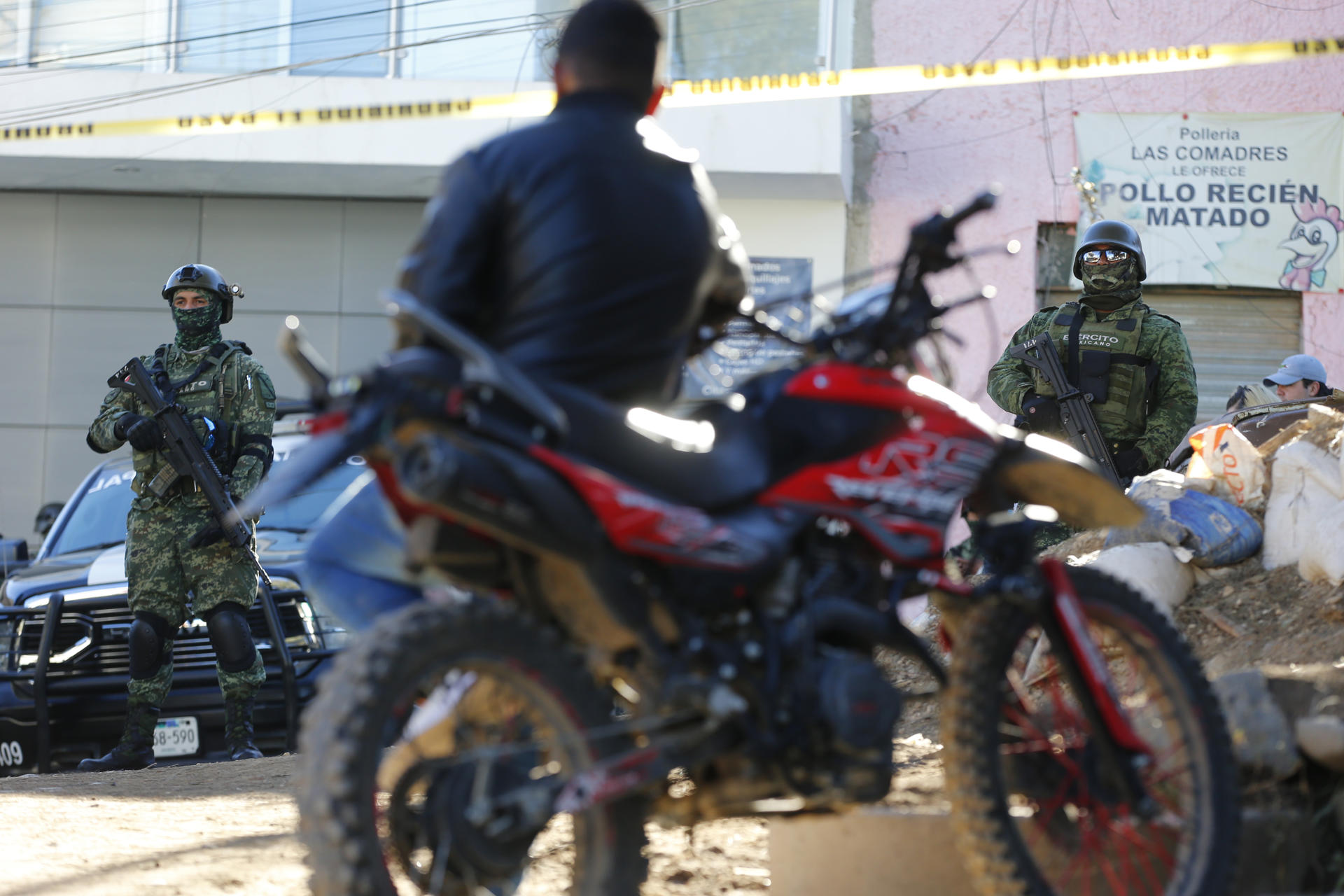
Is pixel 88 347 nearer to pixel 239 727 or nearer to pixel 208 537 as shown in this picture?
pixel 208 537

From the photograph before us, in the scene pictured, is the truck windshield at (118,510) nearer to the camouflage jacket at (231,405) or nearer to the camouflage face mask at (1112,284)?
the camouflage jacket at (231,405)

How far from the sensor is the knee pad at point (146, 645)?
668 cm

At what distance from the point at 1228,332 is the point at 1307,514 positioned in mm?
7673

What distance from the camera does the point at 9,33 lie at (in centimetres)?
1236

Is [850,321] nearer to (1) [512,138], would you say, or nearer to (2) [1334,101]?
(1) [512,138]

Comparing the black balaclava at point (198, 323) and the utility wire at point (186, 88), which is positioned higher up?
the utility wire at point (186, 88)

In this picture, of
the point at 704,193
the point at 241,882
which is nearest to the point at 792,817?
the point at 704,193

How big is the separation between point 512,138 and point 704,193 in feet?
1.37

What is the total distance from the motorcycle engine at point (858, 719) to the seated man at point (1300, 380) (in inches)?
277

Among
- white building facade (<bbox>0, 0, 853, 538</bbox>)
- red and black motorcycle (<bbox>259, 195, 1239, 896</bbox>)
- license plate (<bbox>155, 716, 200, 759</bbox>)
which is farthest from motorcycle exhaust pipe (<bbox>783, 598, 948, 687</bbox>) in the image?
white building facade (<bbox>0, 0, 853, 538</bbox>)

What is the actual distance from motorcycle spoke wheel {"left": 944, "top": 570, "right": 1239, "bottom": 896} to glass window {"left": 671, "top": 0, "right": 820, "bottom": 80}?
32.2 feet

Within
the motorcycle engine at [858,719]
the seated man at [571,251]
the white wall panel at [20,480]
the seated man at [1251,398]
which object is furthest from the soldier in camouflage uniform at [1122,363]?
the white wall panel at [20,480]

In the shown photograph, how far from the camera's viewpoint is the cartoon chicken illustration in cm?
1216

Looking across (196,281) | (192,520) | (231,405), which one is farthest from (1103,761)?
(196,281)
